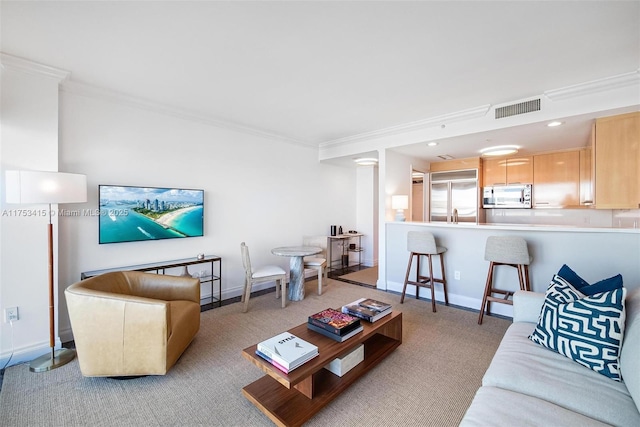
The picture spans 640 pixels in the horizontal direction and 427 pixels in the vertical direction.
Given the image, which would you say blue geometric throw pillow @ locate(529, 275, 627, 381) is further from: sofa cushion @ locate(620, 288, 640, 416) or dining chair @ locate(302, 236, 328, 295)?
dining chair @ locate(302, 236, 328, 295)

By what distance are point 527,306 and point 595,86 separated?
2336 millimetres

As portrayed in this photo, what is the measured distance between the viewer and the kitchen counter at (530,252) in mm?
2785

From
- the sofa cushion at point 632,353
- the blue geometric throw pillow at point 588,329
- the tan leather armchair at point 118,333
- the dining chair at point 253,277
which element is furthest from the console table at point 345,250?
the sofa cushion at point 632,353

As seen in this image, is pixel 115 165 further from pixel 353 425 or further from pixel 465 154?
pixel 465 154

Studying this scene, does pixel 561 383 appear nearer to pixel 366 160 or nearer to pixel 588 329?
pixel 588 329

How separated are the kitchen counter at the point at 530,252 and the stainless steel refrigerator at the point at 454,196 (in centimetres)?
162

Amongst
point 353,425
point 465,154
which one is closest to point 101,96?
point 353,425

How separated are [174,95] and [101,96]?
2.44ft

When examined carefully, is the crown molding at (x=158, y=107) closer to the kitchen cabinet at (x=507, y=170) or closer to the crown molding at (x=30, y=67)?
the crown molding at (x=30, y=67)

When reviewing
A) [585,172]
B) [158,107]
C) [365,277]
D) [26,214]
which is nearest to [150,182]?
[158,107]

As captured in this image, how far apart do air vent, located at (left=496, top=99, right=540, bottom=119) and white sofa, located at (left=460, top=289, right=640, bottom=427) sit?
7.38 feet

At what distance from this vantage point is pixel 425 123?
3916mm

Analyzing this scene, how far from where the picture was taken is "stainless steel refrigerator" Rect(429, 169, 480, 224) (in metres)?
5.42

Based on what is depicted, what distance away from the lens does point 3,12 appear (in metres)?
1.83
